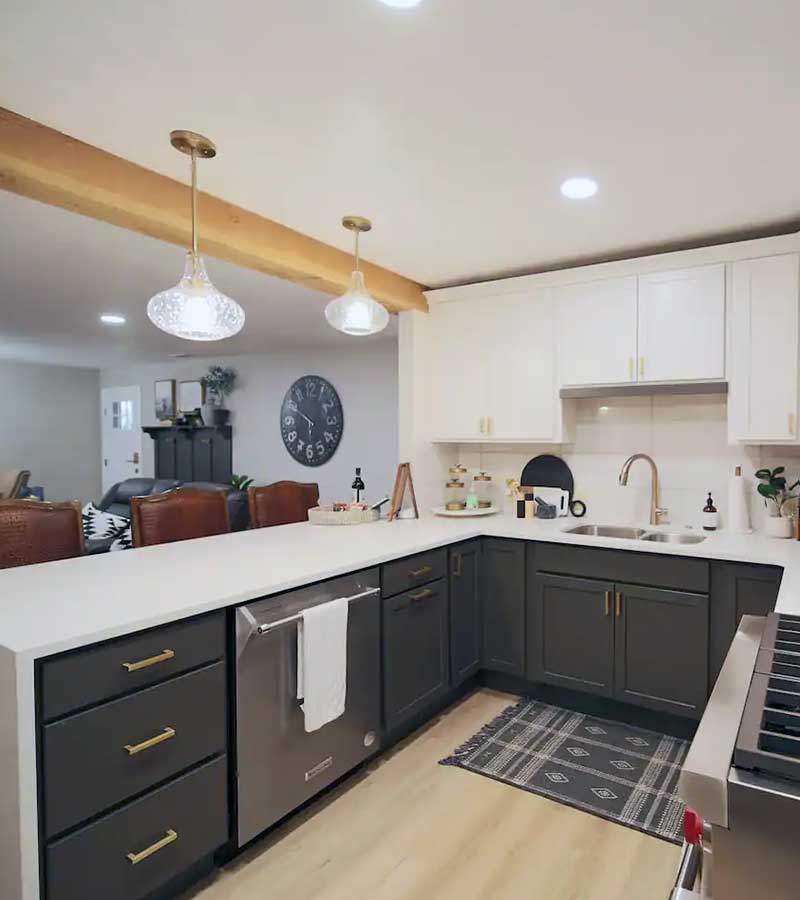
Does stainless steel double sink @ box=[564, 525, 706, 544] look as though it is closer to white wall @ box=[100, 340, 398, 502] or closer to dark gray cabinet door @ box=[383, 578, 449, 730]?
dark gray cabinet door @ box=[383, 578, 449, 730]

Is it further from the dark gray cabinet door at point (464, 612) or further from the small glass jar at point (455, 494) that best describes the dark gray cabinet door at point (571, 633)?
the small glass jar at point (455, 494)

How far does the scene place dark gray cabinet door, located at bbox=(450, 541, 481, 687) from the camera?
2.93 meters

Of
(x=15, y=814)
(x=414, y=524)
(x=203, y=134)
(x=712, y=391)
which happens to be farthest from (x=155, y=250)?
(x=712, y=391)

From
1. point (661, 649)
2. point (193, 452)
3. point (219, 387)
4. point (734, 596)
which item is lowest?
point (661, 649)

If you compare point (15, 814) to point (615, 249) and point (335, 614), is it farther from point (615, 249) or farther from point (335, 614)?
point (615, 249)

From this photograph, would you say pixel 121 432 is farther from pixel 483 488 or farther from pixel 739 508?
pixel 739 508

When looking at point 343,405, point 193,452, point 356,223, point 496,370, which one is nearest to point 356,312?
point 356,223

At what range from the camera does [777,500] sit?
2.87m

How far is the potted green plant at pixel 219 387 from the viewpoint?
7.65m

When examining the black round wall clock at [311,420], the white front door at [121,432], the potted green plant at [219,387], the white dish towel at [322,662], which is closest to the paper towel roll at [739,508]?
the white dish towel at [322,662]

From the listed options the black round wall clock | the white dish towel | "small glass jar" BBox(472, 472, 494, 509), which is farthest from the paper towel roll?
the black round wall clock

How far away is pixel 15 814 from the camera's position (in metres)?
1.35

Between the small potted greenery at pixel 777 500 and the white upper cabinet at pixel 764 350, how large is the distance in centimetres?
22

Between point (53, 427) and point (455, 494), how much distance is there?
709 centimetres
